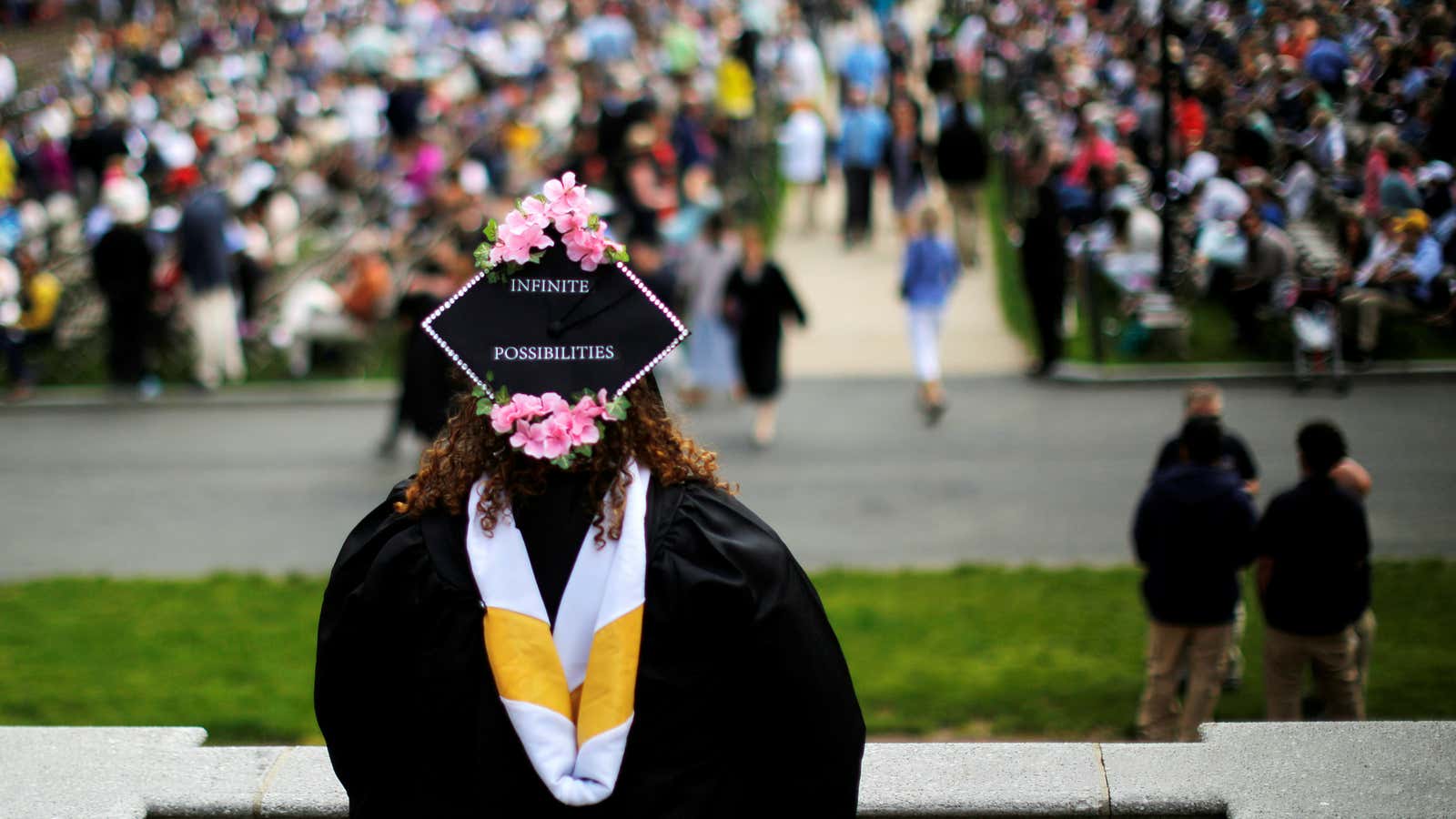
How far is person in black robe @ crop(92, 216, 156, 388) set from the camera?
15.3m

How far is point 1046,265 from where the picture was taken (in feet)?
46.0

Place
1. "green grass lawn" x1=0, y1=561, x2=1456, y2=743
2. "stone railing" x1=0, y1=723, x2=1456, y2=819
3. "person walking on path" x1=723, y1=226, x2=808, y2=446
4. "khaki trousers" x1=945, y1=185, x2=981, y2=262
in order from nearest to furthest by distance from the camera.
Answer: "stone railing" x1=0, y1=723, x2=1456, y2=819, "green grass lawn" x1=0, y1=561, x2=1456, y2=743, "person walking on path" x1=723, y1=226, x2=808, y2=446, "khaki trousers" x1=945, y1=185, x2=981, y2=262

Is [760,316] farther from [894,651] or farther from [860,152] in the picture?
[860,152]

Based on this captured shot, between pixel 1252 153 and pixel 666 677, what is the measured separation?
8416mm

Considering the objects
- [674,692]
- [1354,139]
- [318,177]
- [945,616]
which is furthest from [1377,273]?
[318,177]

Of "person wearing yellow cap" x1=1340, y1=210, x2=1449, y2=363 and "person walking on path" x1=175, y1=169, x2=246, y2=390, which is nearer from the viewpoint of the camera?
"person wearing yellow cap" x1=1340, y1=210, x2=1449, y2=363

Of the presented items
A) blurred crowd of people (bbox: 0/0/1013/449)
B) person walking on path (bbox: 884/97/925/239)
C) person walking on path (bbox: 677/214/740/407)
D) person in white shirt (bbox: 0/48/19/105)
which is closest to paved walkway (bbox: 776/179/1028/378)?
blurred crowd of people (bbox: 0/0/1013/449)

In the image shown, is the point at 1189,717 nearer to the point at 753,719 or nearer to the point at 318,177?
the point at 753,719

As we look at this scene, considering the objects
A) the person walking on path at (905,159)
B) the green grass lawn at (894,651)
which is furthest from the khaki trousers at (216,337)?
the person walking on path at (905,159)

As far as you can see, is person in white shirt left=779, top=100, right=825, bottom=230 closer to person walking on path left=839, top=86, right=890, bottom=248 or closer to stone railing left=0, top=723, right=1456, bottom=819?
person walking on path left=839, top=86, right=890, bottom=248

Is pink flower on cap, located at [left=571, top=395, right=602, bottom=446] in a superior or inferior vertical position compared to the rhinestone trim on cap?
inferior

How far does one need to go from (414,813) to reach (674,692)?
62 centimetres

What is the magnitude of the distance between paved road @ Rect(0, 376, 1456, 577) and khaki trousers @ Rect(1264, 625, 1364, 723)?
324cm

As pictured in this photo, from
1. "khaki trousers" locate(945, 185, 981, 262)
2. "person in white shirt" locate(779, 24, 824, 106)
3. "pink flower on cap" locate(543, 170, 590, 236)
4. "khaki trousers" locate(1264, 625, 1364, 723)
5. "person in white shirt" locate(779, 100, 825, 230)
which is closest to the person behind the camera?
"pink flower on cap" locate(543, 170, 590, 236)
